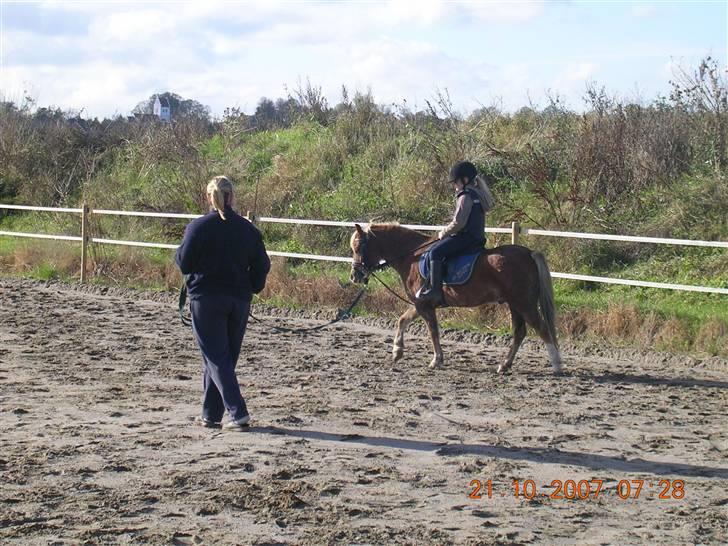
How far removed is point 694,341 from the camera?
12.2 metres

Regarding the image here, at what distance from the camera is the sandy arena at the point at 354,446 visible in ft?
19.2

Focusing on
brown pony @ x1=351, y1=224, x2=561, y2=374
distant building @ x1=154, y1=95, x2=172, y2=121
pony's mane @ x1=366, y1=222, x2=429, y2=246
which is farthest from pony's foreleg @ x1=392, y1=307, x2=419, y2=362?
distant building @ x1=154, y1=95, x2=172, y2=121

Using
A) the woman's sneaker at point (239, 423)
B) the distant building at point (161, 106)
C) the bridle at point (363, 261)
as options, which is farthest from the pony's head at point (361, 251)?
the distant building at point (161, 106)

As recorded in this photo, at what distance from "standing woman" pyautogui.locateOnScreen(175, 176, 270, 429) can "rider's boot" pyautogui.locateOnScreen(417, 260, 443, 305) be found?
349 centimetres

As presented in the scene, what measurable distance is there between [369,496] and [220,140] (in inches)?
941

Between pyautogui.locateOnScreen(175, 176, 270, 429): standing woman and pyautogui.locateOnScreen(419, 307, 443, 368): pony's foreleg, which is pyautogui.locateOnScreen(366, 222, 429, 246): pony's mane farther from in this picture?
pyautogui.locateOnScreen(175, 176, 270, 429): standing woman

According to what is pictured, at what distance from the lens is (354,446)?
308 inches

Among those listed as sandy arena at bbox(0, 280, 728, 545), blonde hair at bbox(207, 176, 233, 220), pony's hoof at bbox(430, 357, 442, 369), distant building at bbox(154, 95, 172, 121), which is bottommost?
sandy arena at bbox(0, 280, 728, 545)

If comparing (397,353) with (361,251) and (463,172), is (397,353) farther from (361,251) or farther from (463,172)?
→ (463,172)

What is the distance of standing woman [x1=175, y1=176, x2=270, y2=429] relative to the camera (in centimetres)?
811

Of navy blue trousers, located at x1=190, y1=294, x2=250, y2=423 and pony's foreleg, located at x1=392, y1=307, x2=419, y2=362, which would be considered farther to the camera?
pony's foreleg, located at x1=392, y1=307, x2=419, y2=362

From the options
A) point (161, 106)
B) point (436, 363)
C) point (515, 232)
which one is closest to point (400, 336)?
point (436, 363)

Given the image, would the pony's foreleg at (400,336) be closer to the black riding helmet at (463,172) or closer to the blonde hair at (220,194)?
the black riding helmet at (463,172)

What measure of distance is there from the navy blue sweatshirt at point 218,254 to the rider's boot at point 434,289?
3.61 meters
